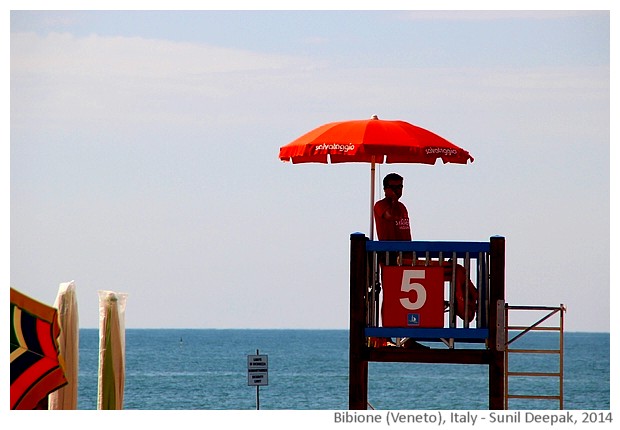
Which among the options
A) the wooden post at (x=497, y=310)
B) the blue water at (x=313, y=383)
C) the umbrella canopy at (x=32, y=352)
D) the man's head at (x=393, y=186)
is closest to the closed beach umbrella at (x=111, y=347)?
the umbrella canopy at (x=32, y=352)

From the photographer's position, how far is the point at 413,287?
498 inches

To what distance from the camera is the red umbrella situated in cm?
1337

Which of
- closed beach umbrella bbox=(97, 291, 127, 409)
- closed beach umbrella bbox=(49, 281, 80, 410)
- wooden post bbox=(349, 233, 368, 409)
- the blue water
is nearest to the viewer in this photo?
wooden post bbox=(349, 233, 368, 409)

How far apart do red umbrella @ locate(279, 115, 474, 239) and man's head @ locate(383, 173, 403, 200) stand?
1.19 ft

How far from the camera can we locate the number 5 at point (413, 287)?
12.6 metres

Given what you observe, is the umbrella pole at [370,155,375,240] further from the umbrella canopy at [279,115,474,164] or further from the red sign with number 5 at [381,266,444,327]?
the red sign with number 5 at [381,266,444,327]

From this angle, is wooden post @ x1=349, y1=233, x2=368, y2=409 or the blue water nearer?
wooden post @ x1=349, y1=233, x2=368, y2=409

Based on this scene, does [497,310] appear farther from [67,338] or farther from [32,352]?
[32,352]

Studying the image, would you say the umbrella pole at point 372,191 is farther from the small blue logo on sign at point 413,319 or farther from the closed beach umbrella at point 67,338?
the closed beach umbrella at point 67,338

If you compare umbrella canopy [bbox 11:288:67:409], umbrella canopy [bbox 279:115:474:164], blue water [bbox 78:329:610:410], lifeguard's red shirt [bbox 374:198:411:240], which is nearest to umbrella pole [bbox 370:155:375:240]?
umbrella canopy [bbox 279:115:474:164]

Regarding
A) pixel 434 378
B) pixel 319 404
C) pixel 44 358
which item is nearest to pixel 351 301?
pixel 44 358
